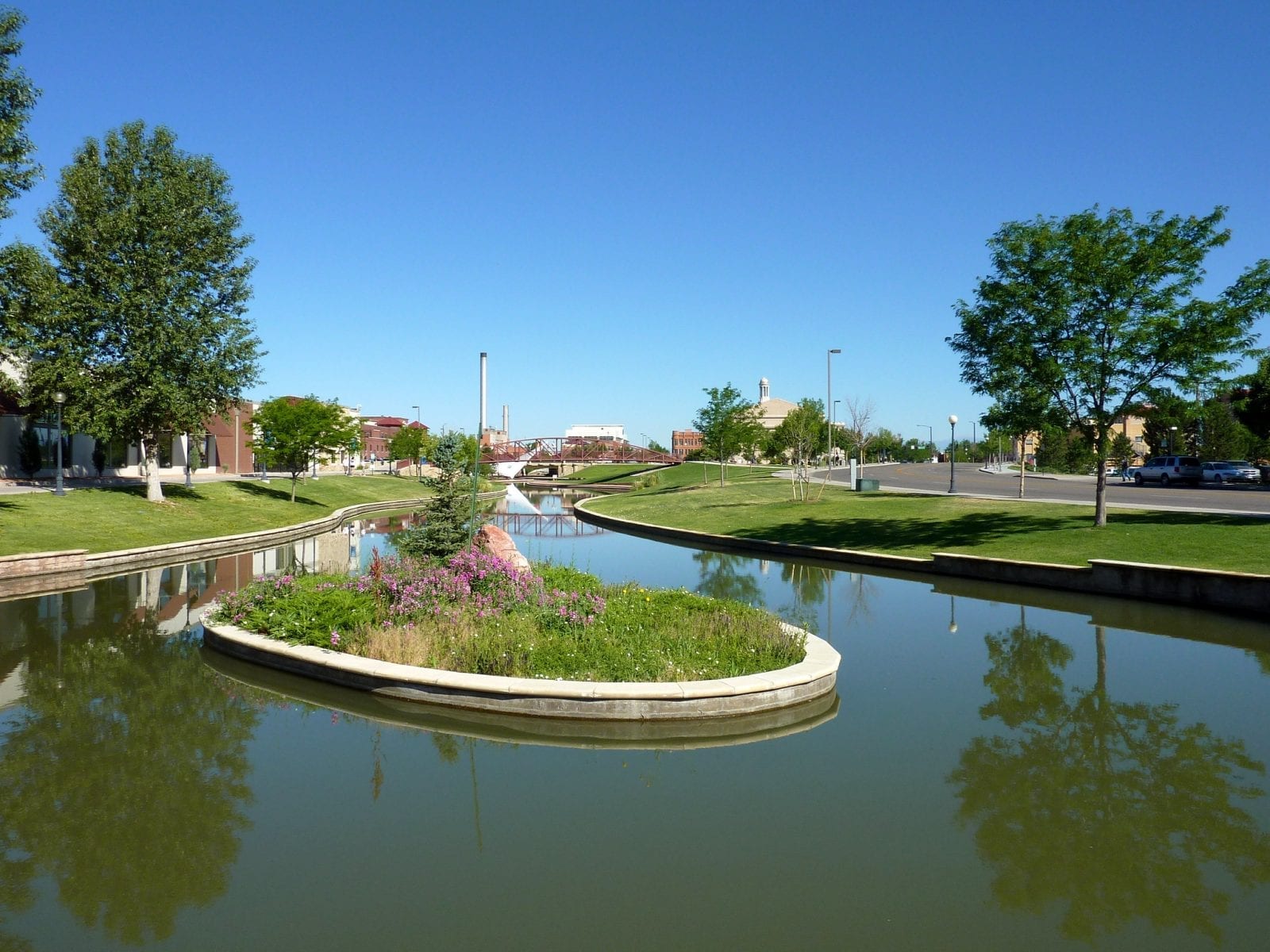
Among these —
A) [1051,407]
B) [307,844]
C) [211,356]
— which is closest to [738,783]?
[307,844]

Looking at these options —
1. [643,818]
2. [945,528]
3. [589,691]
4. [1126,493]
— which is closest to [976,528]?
[945,528]

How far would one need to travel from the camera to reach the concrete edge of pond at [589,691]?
910cm

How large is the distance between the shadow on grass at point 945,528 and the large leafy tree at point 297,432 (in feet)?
80.9

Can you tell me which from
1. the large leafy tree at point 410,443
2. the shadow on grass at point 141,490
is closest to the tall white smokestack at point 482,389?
the shadow on grass at point 141,490

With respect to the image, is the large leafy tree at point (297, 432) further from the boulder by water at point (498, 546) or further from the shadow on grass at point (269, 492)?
the boulder by water at point (498, 546)

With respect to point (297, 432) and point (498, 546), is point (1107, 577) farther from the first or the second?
point (297, 432)

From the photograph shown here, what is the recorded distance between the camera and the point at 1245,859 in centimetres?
602

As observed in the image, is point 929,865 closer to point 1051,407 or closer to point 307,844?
point 307,844

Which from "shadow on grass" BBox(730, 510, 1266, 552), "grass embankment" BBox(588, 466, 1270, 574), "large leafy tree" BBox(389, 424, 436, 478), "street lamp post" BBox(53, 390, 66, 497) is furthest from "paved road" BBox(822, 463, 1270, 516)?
"large leafy tree" BBox(389, 424, 436, 478)

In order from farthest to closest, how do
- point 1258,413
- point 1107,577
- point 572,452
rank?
point 572,452 → point 1258,413 → point 1107,577

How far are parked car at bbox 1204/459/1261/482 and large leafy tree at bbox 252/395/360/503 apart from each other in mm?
48885

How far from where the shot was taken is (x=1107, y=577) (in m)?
17.8

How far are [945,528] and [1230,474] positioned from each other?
1231 inches

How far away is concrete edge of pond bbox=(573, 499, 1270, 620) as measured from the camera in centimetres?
1573
